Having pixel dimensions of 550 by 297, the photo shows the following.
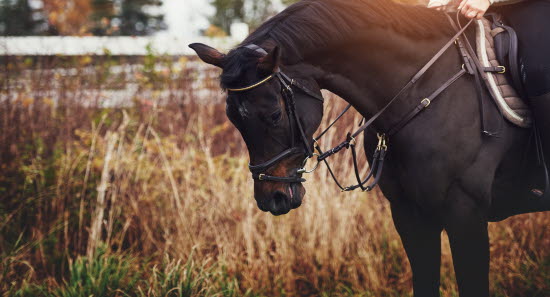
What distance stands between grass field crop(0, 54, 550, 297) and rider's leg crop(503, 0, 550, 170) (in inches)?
70.3

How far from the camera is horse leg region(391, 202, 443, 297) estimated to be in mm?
2615

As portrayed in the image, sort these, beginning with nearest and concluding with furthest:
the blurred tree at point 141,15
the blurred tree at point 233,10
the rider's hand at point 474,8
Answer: the rider's hand at point 474,8 → the blurred tree at point 233,10 → the blurred tree at point 141,15

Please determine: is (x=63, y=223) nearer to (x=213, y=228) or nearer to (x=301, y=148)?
(x=213, y=228)

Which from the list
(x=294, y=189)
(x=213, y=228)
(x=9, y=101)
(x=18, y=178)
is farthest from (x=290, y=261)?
(x=9, y=101)

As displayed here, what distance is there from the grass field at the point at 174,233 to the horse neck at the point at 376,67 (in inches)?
71.4

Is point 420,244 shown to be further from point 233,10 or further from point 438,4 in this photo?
point 233,10

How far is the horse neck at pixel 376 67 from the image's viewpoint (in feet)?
7.94

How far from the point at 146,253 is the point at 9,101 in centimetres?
220

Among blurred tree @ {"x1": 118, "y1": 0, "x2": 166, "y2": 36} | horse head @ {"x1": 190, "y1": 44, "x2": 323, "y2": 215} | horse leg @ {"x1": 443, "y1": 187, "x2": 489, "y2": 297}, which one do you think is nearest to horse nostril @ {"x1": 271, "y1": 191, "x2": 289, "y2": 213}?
horse head @ {"x1": 190, "y1": 44, "x2": 323, "y2": 215}

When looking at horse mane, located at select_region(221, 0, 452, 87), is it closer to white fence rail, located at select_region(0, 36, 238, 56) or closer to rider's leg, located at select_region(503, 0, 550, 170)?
rider's leg, located at select_region(503, 0, 550, 170)

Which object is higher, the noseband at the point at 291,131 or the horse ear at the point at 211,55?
the horse ear at the point at 211,55

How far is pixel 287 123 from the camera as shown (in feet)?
7.46

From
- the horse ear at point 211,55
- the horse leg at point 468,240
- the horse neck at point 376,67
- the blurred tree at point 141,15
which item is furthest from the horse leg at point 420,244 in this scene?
the blurred tree at point 141,15

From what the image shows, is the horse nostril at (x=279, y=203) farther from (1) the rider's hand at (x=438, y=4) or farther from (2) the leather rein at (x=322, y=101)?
(1) the rider's hand at (x=438, y=4)
